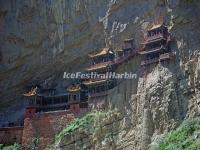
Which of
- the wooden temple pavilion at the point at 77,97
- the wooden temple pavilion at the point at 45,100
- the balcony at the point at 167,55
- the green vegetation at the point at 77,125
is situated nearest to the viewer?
the balcony at the point at 167,55

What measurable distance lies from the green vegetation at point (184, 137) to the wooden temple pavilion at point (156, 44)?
5442 millimetres

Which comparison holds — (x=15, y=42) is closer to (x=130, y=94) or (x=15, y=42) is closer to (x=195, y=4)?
(x=130, y=94)

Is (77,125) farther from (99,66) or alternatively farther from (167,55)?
(167,55)

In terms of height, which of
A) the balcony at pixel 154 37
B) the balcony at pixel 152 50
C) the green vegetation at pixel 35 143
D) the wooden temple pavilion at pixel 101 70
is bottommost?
the green vegetation at pixel 35 143

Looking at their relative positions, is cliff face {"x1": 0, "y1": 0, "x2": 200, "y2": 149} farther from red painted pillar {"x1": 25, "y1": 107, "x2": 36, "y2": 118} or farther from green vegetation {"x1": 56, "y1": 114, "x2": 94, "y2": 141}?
red painted pillar {"x1": 25, "y1": 107, "x2": 36, "y2": 118}

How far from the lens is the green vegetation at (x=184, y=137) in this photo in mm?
30236

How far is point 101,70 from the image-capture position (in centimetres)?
4006

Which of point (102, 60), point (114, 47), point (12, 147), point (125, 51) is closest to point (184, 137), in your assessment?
point (125, 51)

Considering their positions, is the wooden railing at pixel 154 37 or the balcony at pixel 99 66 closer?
the wooden railing at pixel 154 37

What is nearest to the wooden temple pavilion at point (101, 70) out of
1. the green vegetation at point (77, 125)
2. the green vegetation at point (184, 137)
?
the green vegetation at point (77, 125)

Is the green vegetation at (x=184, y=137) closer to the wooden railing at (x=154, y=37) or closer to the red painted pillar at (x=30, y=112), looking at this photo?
the wooden railing at (x=154, y=37)

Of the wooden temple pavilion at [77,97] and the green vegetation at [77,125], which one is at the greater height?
the wooden temple pavilion at [77,97]

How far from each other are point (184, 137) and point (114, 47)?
39.0 ft

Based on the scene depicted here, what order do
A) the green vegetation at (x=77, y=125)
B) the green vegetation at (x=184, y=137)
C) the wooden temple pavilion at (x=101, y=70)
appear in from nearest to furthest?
the green vegetation at (x=184, y=137) < the green vegetation at (x=77, y=125) < the wooden temple pavilion at (x=101, y=70)
